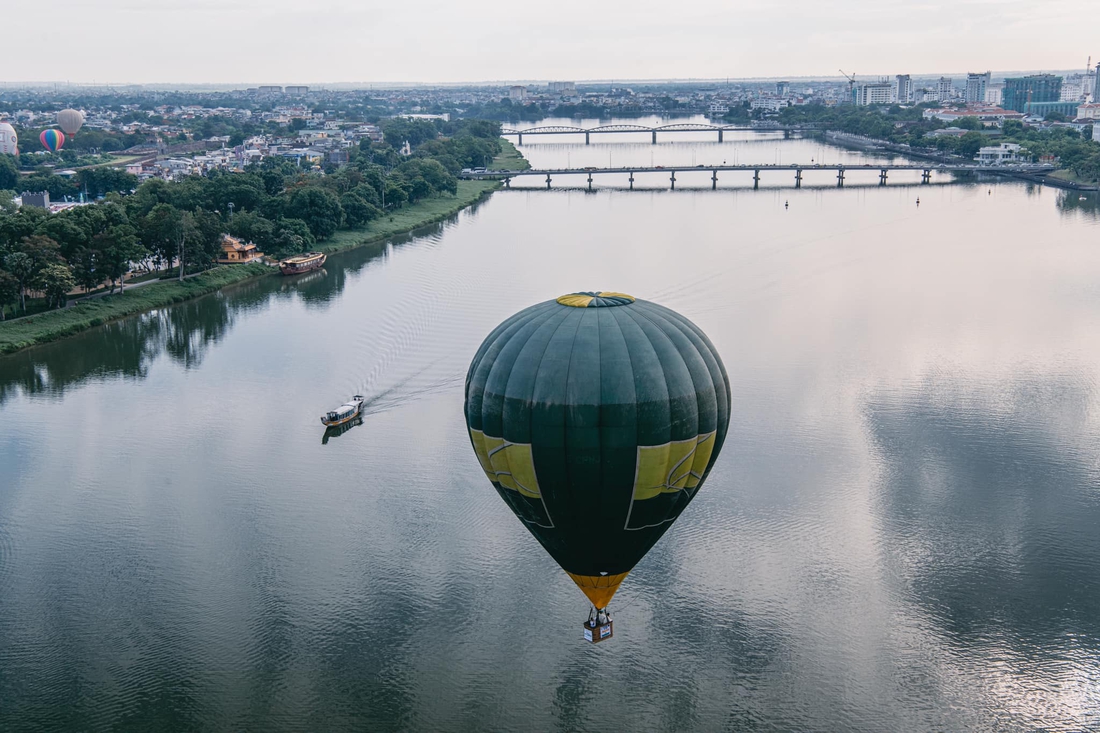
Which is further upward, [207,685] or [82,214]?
[82,214]

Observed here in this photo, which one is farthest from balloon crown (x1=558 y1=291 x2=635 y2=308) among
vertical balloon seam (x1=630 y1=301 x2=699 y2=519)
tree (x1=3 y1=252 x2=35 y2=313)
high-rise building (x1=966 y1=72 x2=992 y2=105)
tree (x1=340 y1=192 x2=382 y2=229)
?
high-rise building (x1=966 y1=72 x2=992 y2=105)

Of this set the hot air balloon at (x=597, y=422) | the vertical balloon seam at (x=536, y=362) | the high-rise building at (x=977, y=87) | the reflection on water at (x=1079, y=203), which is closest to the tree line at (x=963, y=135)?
the reflection on water at (x=1079, y=203)

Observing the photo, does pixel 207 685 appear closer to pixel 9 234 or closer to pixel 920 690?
pixel 920 690

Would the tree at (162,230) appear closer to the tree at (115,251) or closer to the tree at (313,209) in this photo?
the tree at (115,251)

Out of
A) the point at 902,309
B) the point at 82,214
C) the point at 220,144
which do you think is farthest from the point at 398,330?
the point at 220,144

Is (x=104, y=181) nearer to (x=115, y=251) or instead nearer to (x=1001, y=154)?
(x=115, y=251)

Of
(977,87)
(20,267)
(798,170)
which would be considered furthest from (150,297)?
(977,87)
